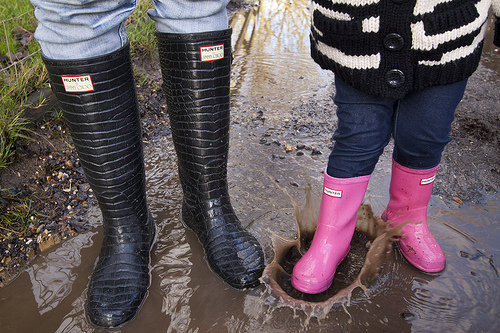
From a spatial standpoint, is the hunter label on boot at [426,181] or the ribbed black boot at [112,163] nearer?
the ribbed black boot at [112,163]

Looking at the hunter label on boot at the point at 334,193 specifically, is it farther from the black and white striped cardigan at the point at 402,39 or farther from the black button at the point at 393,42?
the black button at the point at 393,42

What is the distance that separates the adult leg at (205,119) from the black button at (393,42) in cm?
54

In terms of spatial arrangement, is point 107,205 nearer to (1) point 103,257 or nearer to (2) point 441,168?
(1) point 103,257

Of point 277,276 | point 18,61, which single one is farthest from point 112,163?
point 18,61

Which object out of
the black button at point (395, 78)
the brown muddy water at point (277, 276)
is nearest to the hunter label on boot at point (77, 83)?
the brown muddy water at point (277, 276)

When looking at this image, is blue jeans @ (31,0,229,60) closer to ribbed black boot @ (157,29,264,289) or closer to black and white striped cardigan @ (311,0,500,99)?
ribbed black boot @ (157,29,264,289)

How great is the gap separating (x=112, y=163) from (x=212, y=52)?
1.69 ft

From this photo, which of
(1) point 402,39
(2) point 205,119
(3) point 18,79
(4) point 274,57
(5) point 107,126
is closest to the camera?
→ (1) point 402,39

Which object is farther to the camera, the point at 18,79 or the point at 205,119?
the point at 18,79

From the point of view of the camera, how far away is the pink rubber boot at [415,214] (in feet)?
4.91

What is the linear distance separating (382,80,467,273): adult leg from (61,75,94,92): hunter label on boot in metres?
1.03

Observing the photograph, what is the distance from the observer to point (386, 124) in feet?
4.51

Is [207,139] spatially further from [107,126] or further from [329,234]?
[329,234]

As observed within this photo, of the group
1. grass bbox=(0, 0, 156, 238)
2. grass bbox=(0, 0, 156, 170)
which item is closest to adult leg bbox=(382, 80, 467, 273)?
grass bbox=(0, 0, 156, 238)
